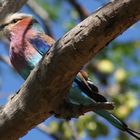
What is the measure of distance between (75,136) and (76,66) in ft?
6.57

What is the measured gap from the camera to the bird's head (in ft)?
15.1

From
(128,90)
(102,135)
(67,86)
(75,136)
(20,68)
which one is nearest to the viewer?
(67,86)

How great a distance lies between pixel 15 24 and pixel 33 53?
53 cm

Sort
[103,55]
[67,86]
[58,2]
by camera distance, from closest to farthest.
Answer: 1. [67,86]
2. [103,55]
3. [58,2]

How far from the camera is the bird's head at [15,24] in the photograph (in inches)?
182

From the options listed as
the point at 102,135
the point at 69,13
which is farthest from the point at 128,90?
the point at 102,135

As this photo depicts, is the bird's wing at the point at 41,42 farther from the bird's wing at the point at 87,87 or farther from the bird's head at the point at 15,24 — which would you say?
the bird's wing at the point at 87,87

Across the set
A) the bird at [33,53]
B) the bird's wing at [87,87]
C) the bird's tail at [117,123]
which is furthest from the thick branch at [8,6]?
the bird's tail at [117,123]

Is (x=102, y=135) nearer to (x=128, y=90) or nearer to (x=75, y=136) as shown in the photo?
(x=75, y=136)

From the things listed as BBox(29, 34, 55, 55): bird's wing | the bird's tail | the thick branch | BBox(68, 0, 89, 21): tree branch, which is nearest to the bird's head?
BBox(29, 34, 55, 55): bird's wing

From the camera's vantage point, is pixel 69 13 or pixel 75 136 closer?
pixel 75 136

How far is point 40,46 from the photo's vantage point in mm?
4402

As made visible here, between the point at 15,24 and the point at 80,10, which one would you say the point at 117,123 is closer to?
the point at 15,24

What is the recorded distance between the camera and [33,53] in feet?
14.0
